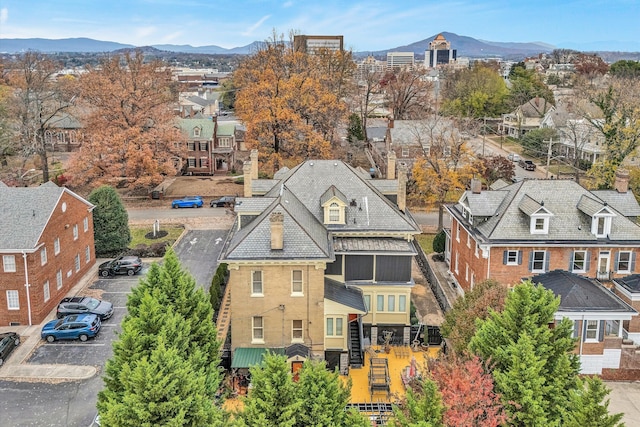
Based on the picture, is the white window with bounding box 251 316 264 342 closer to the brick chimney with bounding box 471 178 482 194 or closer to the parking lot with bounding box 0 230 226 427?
the parking lot with bounding box 0 230 226 427

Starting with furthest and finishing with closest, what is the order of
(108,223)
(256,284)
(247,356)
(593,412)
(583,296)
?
(108,223) < (583,296) < (256,284) < (247,356) < (593,412)

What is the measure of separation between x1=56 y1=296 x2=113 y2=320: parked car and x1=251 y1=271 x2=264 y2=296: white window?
41.2 feet

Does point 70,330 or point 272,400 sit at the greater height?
point 272,400

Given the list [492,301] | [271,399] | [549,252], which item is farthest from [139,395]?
[549,252]

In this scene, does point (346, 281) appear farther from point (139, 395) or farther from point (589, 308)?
Result: point (139, 395)

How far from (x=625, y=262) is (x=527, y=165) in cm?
5002

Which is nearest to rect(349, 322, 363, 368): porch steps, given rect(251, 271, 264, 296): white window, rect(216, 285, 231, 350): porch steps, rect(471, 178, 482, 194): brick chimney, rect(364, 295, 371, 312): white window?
rect(364, 295, 371, 312): white window

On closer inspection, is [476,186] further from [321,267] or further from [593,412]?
[593,412]

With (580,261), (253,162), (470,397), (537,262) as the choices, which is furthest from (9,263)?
(580,261)

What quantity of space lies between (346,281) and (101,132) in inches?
1599

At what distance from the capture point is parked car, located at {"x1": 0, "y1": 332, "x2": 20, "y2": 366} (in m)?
33.7

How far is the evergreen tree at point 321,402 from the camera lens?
66.9ft

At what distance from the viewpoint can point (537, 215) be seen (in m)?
38.1

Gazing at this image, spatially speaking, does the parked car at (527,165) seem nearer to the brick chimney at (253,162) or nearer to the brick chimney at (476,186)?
the brick chimney at (476,186)
